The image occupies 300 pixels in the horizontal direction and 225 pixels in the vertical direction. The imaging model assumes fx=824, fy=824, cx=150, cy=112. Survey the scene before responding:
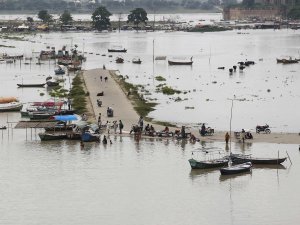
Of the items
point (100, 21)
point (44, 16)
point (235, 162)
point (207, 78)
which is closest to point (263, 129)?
point (235, 162)

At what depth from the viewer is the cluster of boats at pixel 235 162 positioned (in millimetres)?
31016

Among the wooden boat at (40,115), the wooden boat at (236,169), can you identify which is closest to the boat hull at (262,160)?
the wooden boat at (236,169)

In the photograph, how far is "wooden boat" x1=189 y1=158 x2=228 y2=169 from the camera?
103 ft

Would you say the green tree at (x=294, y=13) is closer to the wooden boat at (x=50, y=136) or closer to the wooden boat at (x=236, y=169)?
the wooden boat at (x=50, y=136)

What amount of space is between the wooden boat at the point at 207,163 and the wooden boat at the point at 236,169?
28.9 inches

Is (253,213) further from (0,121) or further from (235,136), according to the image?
(0,121)

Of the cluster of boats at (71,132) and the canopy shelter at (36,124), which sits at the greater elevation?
the canopy shelter at (36,124)

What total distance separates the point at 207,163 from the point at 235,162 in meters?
1.10

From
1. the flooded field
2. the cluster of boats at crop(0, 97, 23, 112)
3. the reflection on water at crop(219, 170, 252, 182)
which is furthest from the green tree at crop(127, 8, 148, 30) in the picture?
the reflection on water at crop(219, 170, 252, 182)

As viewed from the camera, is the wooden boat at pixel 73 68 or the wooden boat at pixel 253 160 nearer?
the wooden boat at pixel 253 160

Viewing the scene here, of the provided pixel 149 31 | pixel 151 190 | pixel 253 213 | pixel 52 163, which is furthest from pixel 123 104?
pixel 149 31

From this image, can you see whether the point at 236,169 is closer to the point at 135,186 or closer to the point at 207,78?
the point at 135,186

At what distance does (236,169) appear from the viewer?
30672 millimetres

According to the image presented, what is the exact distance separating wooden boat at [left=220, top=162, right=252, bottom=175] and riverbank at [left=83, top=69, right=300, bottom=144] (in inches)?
183
